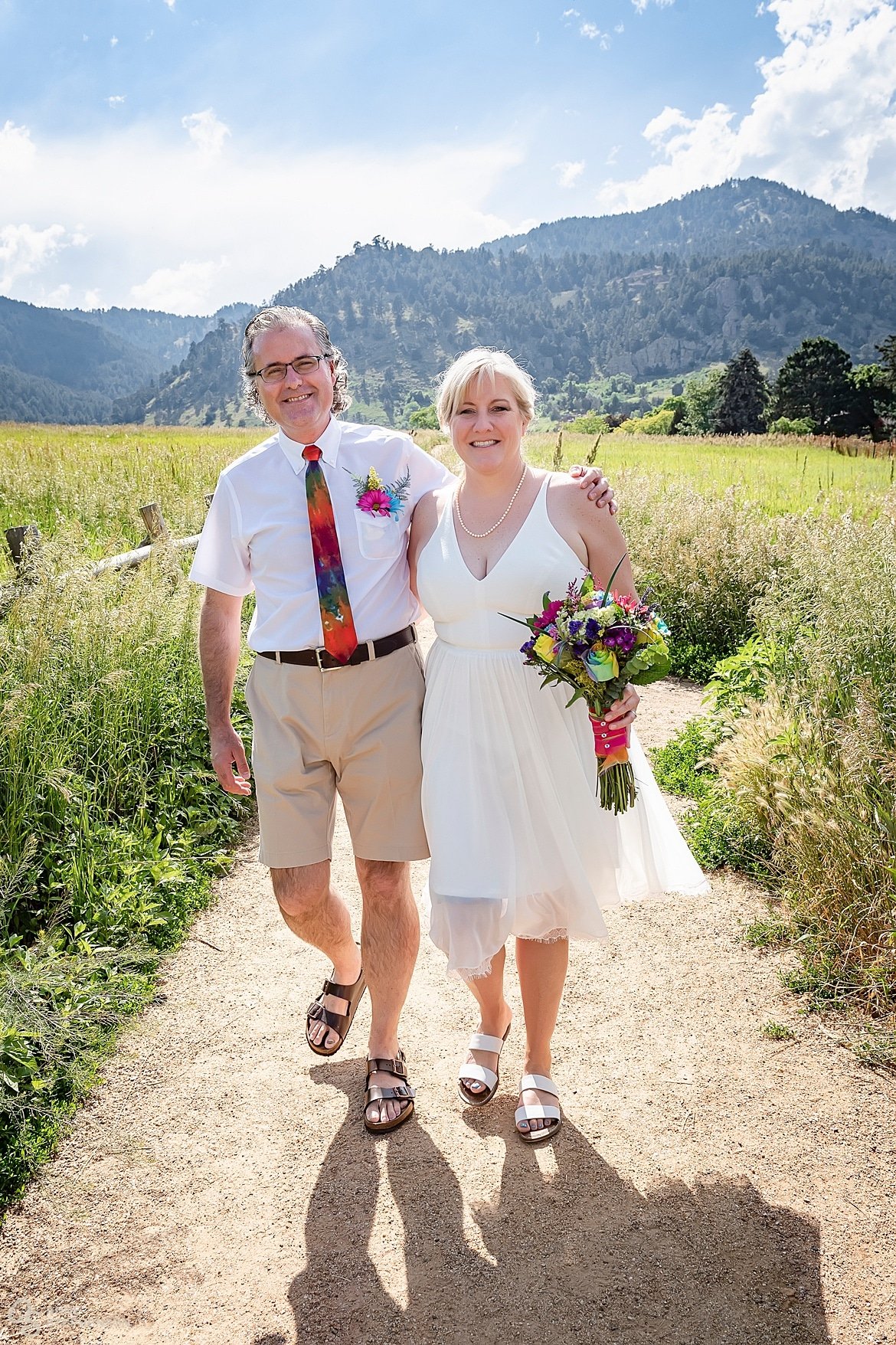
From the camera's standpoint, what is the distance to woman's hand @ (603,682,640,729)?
2.56 meters

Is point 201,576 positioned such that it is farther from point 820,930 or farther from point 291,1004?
point 820,930

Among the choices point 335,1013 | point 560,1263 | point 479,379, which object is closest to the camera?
point 560,1263

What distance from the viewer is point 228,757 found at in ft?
10.2

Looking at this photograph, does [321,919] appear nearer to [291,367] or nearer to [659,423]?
[291,367]

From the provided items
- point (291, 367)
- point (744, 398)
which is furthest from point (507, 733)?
point (744, 398)

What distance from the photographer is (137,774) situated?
4.78 m

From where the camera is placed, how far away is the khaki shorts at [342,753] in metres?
2.88

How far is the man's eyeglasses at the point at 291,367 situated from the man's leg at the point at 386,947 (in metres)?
1.62

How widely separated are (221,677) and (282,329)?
120cm

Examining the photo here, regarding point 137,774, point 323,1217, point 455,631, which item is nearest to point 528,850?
point 455,631

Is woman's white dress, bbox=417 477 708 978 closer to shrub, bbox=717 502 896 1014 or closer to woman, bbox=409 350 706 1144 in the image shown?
woman, bbox=409 350 706 1144

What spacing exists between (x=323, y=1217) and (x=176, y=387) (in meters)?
210

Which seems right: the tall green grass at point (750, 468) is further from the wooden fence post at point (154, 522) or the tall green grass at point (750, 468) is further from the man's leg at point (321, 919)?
the man's leg at point (321, 919)

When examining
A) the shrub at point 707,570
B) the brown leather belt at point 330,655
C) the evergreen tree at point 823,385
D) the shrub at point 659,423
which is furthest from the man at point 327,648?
the shrub at point 659,423
